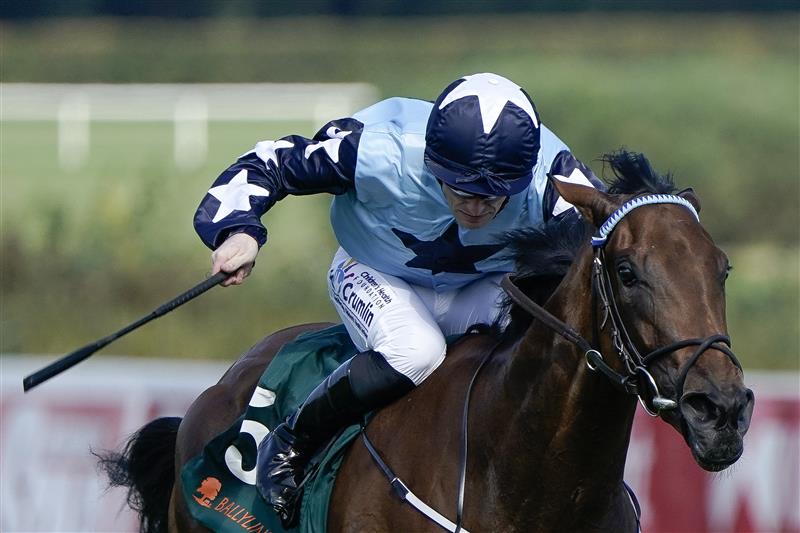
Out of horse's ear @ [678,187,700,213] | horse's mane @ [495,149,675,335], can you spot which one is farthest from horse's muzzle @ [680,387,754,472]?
horse's mane @ [495,149,675,335]

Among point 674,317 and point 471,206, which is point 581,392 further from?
point 471,206

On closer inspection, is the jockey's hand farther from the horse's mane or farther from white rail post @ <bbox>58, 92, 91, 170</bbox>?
white rail post @ <bbox>58, 92, 91, 170</bbox>

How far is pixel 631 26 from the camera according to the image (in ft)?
74.2

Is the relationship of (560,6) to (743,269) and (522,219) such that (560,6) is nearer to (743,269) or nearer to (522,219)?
(743,269)

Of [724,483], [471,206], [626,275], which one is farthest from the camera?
[724,483]

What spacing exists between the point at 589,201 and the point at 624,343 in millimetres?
392

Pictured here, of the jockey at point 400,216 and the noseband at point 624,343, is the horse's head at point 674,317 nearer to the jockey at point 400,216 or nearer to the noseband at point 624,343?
the noseband at point 624,343

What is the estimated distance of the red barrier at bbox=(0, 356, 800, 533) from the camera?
7.31m

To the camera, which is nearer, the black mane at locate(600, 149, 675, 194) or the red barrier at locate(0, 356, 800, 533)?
the black mane at locate(600, 149, 675, 194)

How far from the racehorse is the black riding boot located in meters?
0.08

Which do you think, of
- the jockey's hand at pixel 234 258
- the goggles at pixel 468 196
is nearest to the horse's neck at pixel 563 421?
the goggles at pixel 468 196

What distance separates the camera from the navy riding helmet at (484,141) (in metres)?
3.43

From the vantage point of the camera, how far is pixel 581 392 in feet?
10.4

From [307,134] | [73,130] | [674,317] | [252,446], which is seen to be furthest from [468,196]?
[73,130]
